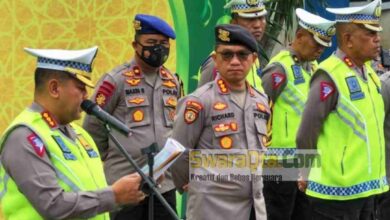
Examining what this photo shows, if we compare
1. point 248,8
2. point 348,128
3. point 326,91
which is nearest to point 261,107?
point 326,91

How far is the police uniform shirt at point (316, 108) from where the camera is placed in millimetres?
5664

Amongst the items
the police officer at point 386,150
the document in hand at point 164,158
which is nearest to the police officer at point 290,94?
the police officer at point 386,150

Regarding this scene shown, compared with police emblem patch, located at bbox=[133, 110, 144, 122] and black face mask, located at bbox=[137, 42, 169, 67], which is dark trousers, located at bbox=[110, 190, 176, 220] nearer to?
police emblem patch, located at bbox=[133, 110, 144, 122]

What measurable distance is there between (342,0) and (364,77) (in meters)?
4.97

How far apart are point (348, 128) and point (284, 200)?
1.91m

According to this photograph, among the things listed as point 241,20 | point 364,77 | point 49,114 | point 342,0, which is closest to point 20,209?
point 49,114

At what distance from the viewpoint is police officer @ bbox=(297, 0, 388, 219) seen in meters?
5.62

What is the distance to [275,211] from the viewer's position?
742 cm

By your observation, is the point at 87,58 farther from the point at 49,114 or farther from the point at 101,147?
the point at 101,147

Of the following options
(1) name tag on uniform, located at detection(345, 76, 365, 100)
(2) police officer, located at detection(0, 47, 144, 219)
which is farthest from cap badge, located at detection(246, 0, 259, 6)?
(2) police officer, located at detection(0, 47, 144, 219)

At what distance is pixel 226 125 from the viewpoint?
5.32m

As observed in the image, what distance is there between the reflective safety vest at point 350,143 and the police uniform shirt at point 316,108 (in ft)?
0.12

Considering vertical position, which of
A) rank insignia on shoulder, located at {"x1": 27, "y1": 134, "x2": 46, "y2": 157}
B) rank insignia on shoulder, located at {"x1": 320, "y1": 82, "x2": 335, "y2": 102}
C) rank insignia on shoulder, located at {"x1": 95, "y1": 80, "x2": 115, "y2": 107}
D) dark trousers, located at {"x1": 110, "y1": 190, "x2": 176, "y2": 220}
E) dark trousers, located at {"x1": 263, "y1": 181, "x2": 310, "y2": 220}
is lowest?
dark trousers, located at {"x1": 263, "y1": 181, "x2": 310, "y2": 220}

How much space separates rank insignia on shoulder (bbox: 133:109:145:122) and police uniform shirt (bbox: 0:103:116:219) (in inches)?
88.0
